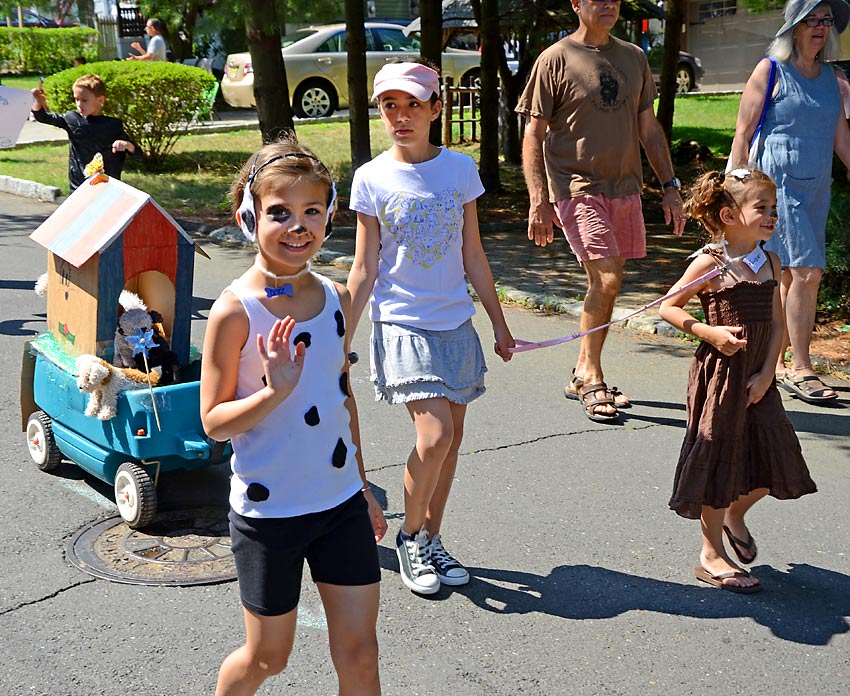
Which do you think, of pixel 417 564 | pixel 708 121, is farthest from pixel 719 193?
pixel 708 121

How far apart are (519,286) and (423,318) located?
17.6ft

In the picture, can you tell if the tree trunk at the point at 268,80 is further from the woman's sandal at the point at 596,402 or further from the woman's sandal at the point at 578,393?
the woman's sandal at the point at 596,402

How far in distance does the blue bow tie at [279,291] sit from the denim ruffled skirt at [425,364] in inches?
47.7

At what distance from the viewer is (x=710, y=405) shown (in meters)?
3.93

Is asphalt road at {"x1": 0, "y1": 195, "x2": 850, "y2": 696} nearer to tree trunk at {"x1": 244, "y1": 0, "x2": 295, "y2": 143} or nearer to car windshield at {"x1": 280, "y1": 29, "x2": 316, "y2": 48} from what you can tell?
tree trunk at {"x1": 244, "y1": 0, "x2": 295, "y2": 143}

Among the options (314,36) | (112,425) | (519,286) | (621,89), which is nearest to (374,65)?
(314,36)

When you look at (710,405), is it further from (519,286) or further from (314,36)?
(314,36)

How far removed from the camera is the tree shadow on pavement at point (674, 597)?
12.5 ft

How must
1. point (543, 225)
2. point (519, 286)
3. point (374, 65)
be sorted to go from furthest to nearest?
point (374, 65) → point (519, 286) → point (543, 225)

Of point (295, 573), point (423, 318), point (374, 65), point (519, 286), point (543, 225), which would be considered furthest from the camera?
point (374, 65)

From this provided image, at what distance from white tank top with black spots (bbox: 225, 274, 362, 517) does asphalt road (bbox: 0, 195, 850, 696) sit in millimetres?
943

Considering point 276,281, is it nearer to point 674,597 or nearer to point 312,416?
point 312,416

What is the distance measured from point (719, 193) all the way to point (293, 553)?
2.17 metres

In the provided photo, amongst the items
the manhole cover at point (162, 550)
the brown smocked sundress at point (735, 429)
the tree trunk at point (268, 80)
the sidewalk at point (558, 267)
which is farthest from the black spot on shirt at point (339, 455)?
the tree trunk at point (268, 80)
